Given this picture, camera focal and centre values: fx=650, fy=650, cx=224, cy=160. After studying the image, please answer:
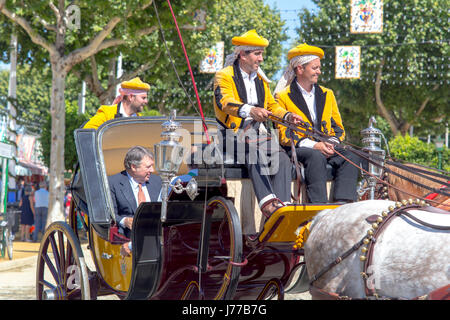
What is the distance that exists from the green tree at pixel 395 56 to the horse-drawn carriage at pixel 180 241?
21.9m

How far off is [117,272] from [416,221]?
97.4 inches

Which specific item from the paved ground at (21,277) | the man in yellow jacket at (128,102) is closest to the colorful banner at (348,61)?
the paved ground at (21,277)

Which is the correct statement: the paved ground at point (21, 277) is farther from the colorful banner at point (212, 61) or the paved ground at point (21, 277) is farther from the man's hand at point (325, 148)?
the colorful banner at point (212, 61)

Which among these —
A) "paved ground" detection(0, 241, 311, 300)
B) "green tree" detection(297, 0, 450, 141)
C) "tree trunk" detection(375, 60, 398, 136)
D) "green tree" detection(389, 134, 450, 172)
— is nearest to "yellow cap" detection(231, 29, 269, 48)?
"paved ground" detection(0, 241, 311, 300)

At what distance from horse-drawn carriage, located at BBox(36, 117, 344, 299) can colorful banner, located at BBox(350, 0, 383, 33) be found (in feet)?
51.2

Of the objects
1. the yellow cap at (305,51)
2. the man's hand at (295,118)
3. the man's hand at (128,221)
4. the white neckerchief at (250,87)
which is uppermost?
the yellow cap at (305,51)

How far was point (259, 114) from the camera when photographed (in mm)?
4340

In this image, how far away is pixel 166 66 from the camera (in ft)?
60.0

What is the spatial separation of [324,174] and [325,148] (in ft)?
0.60

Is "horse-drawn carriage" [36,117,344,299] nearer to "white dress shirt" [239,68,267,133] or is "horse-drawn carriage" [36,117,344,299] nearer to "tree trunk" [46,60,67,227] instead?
"white dress shirt" [239,68,267,133]

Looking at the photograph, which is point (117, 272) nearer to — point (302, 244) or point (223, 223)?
point (223, 223)

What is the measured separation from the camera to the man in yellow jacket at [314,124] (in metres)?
4.42

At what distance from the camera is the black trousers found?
14.4 ft
